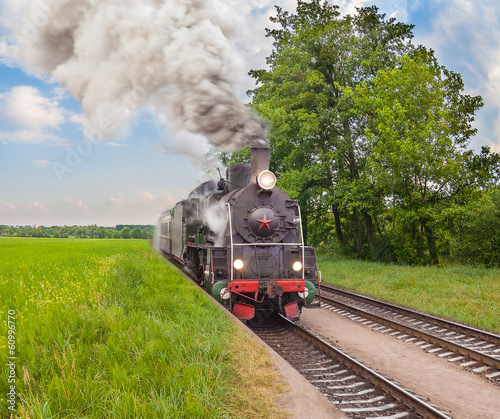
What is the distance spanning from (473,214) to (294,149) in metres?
9.49

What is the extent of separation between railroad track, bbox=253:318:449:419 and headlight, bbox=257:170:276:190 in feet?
10.5

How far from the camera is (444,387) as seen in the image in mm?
5699

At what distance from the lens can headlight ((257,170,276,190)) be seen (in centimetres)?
880

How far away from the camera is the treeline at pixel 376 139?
17312 mm

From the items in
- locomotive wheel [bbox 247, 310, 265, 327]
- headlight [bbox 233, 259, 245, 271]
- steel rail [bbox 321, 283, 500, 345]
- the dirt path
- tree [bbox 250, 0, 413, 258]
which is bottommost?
the dirt path

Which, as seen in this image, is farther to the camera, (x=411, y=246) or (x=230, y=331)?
(x=411, y=246)

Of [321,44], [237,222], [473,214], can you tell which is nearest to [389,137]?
[473,214]

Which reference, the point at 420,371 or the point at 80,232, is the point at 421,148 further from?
the point at 80,232

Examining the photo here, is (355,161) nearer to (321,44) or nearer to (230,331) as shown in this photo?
(321,44)

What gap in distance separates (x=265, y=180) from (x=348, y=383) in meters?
4.67

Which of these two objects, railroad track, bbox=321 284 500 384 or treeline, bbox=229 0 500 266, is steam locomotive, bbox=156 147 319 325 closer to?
railroad track, bbox=321 284 500 384

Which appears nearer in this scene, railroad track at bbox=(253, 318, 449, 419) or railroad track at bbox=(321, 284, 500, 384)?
railroad track at bbox=(253, 318, 449, 419)

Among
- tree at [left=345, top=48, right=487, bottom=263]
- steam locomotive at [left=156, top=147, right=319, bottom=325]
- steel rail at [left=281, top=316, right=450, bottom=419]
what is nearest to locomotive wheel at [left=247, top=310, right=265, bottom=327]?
steam locomotive at [left=156, top=147, right=319, bottom=325]

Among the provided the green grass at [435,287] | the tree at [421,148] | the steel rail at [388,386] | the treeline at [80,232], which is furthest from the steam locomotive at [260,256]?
the treeline at [80,232]
